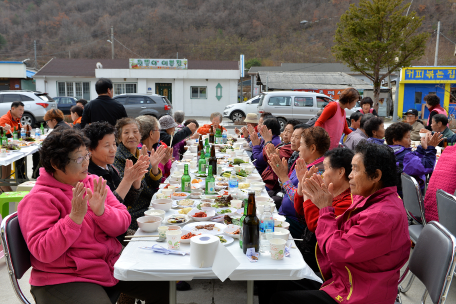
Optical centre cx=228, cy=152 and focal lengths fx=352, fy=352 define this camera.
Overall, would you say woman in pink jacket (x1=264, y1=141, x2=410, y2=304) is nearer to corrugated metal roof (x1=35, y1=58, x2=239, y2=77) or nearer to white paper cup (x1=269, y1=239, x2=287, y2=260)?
white paper cup (x1=269, y1=239, x2=287, y2=260)

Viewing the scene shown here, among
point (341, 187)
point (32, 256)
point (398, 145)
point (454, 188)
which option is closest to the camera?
point (32, 256)

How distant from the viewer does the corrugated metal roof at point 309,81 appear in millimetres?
21375

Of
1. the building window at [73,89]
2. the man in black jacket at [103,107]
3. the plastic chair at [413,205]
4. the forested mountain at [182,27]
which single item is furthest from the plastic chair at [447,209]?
the forested mountain at [182,27]

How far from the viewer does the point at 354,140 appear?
5152 mm

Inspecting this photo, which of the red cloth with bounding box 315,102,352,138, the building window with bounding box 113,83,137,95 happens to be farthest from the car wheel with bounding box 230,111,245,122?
the red cloth with bounding box 315,102,352,138

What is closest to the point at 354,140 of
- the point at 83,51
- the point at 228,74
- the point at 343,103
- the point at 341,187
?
the point at 343,103

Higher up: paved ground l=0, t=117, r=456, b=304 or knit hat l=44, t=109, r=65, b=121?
knit hat l=44, t=109, r=65, b=121

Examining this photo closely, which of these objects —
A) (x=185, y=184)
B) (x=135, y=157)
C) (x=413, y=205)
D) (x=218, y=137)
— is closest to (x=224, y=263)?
(x=185, y=184)

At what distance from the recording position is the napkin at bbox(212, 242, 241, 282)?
1.77 m

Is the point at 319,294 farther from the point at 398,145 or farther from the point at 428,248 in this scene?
the point at 398,145

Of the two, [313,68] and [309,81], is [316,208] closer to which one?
[309,81]

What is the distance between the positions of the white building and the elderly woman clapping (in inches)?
728

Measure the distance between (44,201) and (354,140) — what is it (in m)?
4.37

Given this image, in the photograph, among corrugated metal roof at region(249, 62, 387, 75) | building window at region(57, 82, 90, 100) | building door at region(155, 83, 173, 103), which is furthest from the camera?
corrugated metal roof at region(249, 62, 387, 75)
